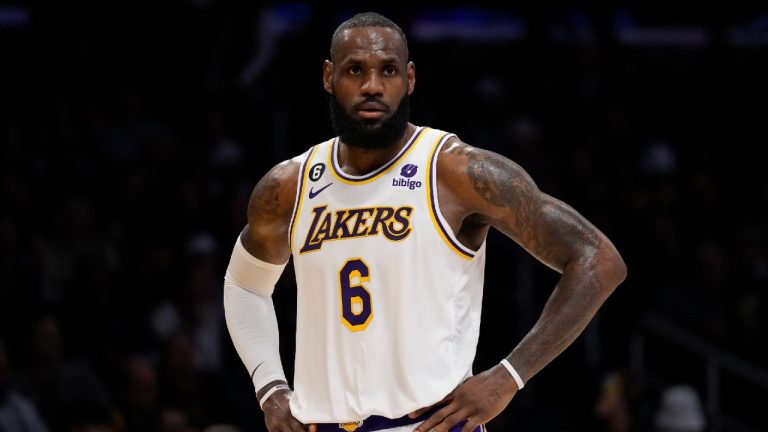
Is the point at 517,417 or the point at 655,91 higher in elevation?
the point at 655,91

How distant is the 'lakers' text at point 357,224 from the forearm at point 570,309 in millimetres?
608

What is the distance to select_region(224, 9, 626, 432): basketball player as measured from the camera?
14.4ft

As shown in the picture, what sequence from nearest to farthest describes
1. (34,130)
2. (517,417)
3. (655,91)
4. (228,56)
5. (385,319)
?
(385,319) < (517,417) < (34,130) < (228,56) < (655,91)

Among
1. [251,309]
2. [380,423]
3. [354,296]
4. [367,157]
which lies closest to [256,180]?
[251,309]

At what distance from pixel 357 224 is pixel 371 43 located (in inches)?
27.0

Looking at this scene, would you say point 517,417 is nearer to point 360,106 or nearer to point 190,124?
point 190,124

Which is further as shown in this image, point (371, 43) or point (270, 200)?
point (270, 200)

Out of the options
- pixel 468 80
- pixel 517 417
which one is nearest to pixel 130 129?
pixel 468 80

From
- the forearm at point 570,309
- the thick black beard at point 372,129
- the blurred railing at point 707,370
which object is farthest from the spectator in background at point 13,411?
the blurred railing at point 707,370

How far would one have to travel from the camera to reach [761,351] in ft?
35.0

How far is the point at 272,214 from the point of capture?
16.6 ft

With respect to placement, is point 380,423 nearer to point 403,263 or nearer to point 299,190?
point 403,263

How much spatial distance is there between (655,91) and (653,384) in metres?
4.63

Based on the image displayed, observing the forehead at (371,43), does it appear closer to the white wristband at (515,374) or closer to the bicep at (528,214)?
the bicep at (528,214)
